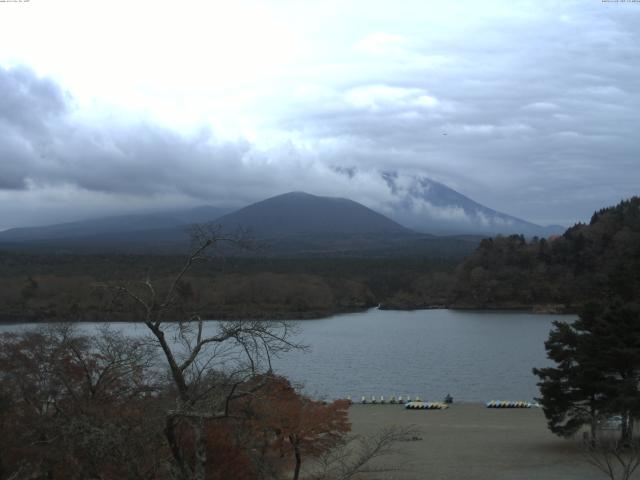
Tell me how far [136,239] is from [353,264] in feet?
242

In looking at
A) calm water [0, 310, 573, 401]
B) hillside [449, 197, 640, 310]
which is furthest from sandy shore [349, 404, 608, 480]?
hillside [449, 197, 640, 310]

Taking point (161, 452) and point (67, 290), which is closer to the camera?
point (161, 452)

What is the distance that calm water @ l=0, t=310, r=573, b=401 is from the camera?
92.8 ft

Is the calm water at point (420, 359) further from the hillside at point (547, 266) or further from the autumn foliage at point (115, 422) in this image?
the hillside at point (547, 266)

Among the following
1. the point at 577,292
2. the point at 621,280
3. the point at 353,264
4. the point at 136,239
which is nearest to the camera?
the point at 621,280

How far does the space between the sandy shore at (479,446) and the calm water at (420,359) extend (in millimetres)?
2824

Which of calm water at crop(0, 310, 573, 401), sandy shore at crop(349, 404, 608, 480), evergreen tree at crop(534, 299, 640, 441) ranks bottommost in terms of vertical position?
calm water at crop(0, 310, 573, 401)

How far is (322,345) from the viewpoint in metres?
41.2

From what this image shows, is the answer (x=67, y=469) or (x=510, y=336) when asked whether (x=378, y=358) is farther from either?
(x=67, y=469)

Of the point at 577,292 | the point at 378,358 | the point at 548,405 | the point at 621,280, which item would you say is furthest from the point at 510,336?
the point at 548,405

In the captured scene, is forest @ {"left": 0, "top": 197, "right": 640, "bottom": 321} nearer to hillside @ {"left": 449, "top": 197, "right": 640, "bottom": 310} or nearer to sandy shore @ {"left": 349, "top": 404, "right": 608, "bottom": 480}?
hillside @ {"left": 449, "top": 197, "right": 640, "bottom": 310}

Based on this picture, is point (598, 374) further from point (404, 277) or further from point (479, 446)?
point (404, 277)

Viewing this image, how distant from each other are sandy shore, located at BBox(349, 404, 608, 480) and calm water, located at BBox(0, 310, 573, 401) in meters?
2.82

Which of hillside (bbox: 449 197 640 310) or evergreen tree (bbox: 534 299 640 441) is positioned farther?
hillside (bbox: 449 197 640 310)
